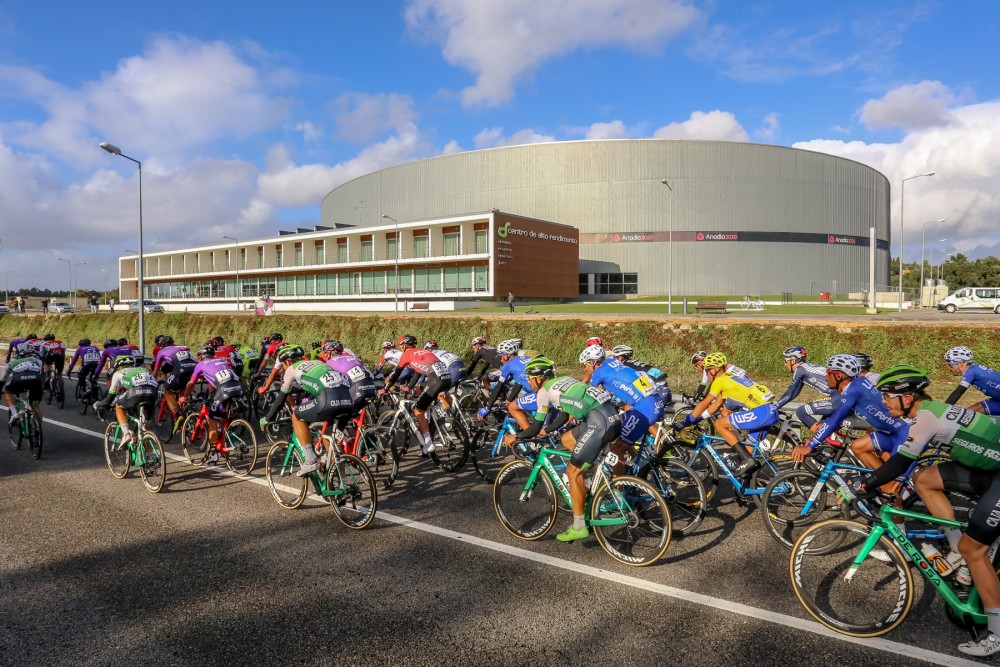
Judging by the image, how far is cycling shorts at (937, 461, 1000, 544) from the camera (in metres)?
3.43

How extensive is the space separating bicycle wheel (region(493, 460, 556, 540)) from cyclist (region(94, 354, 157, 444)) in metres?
4.76

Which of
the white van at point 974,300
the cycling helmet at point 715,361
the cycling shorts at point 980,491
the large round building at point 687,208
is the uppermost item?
the large round building at point 687,208

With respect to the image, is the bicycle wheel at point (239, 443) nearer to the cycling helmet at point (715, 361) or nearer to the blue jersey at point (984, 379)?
the cycling helmet at point (715, 361)

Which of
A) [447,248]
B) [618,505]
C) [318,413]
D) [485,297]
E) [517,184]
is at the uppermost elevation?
[517,184]

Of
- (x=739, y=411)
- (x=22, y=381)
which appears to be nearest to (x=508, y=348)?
(x=739, y=411)

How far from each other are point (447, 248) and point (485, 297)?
7.06 meters

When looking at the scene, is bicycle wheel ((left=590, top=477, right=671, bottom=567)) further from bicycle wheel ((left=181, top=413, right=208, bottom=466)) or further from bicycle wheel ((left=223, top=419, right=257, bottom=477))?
bicycle wheel ((left=181, top=413, right=208, bottom=466))

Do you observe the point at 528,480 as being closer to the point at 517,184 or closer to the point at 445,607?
the point at 445,607

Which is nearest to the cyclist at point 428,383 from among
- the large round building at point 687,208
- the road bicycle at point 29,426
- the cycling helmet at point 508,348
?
the cycling helmet at point 508,348

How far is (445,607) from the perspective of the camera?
4.09 meters

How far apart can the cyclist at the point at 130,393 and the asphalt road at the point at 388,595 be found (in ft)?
4.17

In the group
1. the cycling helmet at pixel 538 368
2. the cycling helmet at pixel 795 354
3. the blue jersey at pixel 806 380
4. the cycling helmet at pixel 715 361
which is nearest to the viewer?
the cycling helmet at pixel 538 368

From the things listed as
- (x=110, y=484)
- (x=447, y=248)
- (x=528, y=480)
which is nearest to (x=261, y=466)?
(x=110, y=484)

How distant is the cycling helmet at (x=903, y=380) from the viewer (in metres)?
4.32
